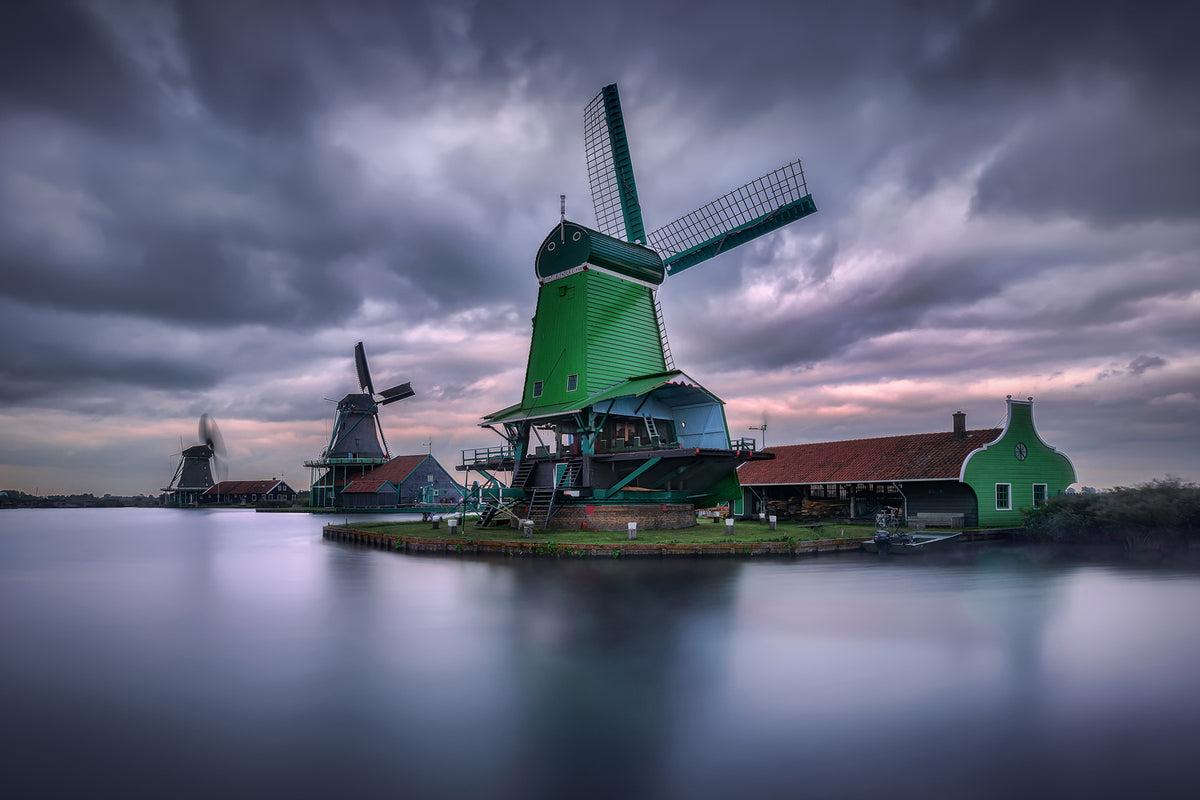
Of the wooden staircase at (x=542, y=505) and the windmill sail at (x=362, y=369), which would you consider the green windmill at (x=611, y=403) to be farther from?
the windmill sail at (x=362, y=369)

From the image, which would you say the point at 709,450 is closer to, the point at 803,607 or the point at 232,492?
the point at 803,607

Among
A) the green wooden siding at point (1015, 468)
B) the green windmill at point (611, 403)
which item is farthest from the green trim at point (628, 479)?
the green wooden siding at point (1015, 468)

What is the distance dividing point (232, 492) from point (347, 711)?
293ft

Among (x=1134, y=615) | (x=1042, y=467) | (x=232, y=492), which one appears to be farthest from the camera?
(x=232, y=492)

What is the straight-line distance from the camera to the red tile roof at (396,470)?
53.3m

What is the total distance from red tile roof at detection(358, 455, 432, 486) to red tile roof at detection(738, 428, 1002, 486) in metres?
31.6

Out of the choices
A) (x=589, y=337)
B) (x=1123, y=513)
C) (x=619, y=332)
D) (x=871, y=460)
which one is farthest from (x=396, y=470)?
(x=1123, y=513)

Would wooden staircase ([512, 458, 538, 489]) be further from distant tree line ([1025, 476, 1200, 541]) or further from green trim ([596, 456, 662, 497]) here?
distant tree line ([1025, 476, 1200, 541])

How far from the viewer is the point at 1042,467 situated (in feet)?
81.9

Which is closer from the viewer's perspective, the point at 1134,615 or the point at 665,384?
the point at 1134,615

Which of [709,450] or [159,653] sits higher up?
[709,450]

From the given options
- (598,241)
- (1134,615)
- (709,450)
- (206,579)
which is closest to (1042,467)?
(709,450)

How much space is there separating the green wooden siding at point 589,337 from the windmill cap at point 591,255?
0.42 metres

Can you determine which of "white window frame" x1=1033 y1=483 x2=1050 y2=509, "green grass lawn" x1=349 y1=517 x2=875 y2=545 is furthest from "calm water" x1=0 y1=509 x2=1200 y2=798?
"white window frame" x1=1033 y1=483 x2=1050 y2=509
